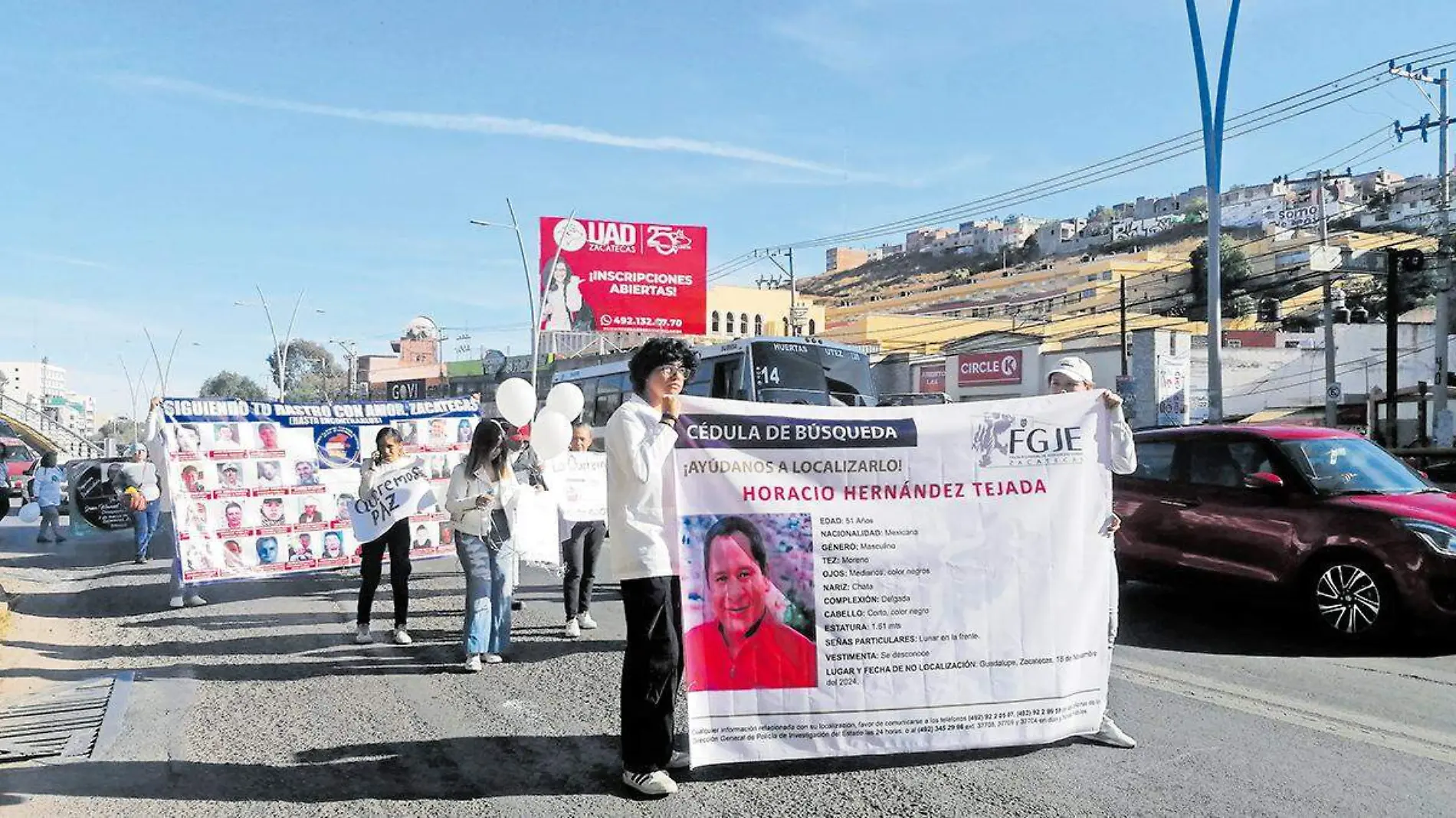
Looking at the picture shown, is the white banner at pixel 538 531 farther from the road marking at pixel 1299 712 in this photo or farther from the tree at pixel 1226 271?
the tree at pixel 1226 271

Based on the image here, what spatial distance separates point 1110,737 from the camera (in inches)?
195

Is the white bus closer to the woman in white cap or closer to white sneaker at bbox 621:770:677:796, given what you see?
the woman in white cap

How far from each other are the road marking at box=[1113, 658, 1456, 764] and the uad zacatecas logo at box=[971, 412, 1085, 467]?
1.97m

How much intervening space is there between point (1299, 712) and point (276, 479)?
9.02 meters

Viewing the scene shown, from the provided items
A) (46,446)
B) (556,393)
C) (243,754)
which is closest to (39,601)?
(556,393)

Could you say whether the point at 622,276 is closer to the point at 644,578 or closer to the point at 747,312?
the point at 747,312

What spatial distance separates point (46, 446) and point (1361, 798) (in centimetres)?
4303

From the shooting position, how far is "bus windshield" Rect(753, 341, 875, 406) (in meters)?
19.5

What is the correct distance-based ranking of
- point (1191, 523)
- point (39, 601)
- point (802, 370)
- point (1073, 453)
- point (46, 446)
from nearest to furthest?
point (1073, 453)
point (1191, 523)
point (39, 601)
point (802, 370)
point (46, 446)

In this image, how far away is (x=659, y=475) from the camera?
4492 millimetres

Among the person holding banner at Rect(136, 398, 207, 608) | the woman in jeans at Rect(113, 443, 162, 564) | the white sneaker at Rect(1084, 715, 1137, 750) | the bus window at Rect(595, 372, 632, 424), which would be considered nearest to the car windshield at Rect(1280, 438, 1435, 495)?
the white sneaker at Rect(1084, 715, 1137, 750)

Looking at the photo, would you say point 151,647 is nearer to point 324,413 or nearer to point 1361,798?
point 324,413

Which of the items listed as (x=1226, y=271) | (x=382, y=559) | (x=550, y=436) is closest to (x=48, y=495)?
(x=382, y=559)

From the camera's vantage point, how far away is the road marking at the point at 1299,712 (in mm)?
5145
